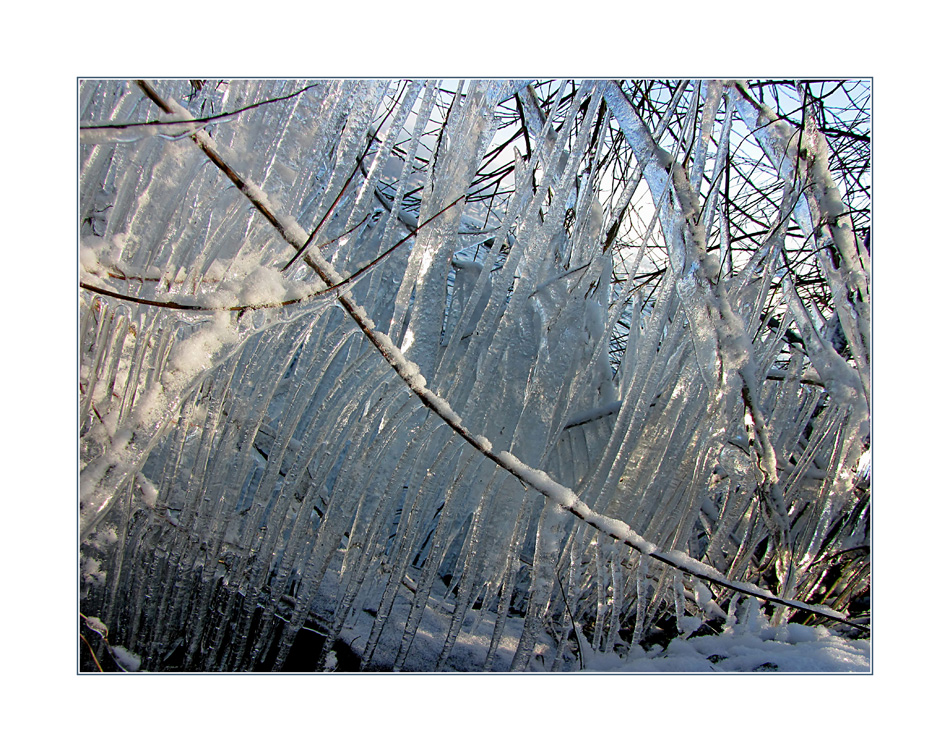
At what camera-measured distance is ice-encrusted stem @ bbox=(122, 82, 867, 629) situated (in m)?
0.73

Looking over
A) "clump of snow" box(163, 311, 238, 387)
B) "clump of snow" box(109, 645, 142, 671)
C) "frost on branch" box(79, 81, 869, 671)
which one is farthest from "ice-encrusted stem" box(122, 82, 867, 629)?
"clump of snow" box(109, 645, 142, 671)

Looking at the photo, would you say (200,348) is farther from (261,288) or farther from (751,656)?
(751,656)

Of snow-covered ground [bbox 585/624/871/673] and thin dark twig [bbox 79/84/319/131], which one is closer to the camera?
thin dark twig [bbox 79/84/319/131]

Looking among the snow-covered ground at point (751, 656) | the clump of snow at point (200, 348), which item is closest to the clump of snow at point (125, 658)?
the clump of snow at point (200, 348)

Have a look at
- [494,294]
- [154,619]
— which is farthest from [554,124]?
[154,619]

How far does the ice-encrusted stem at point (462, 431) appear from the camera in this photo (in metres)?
0.73

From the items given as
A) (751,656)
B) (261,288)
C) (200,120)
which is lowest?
(751,656)

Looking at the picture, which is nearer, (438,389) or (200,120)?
(200,120)

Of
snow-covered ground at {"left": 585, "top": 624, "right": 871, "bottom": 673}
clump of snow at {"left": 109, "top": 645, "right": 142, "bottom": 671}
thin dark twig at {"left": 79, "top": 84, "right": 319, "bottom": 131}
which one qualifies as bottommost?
clump of snow at {"left": 109, "top": 645, "right": 142, "bottom": 671}

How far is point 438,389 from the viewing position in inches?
34.0

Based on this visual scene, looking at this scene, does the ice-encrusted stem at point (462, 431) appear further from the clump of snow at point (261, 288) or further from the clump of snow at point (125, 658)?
the clump of snow at point (125, 658)

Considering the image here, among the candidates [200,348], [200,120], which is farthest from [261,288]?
[200,120]

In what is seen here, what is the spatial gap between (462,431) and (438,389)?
9cm

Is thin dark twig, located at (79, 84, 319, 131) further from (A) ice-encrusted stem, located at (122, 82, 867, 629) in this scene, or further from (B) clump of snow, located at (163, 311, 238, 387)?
(B) clump of snow, located at (163, 311, 238, 387)
